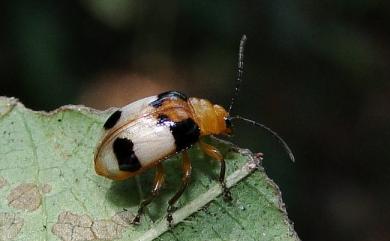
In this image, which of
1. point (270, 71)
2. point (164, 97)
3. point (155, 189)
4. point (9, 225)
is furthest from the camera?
point (270, 71)

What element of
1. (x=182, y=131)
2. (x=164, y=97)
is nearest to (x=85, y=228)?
(x=182, y=131)

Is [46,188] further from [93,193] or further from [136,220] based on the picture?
[136,220]

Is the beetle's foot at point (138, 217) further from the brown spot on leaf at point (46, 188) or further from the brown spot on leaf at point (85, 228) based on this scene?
the brown spot on leaf at point (46, 188)

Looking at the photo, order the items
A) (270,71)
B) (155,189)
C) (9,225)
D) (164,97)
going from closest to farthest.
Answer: (9,225)
(155,189)
(164,97)
(270,71)

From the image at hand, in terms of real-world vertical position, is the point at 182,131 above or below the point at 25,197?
above

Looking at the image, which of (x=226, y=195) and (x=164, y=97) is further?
(x=164, y=97)

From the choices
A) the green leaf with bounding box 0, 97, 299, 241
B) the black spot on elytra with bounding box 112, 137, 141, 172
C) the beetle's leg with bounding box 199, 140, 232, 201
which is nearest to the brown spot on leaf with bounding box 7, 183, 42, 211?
the green leaf with bounding box 0, 97, 299, 241

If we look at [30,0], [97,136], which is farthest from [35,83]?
[97,136]
